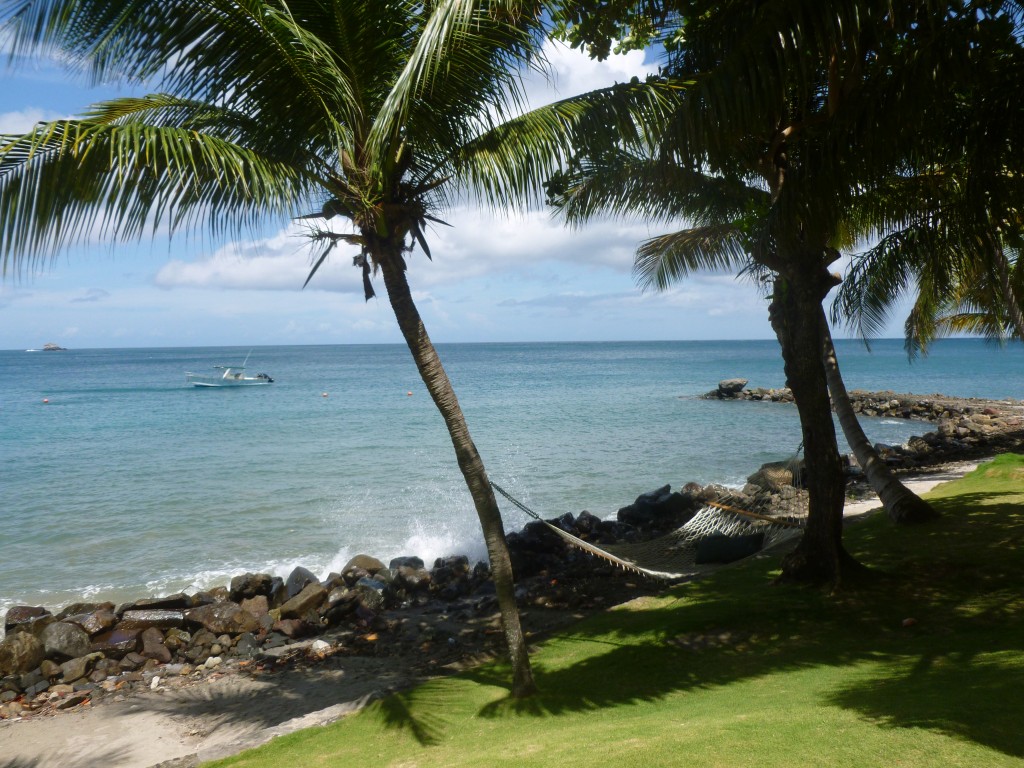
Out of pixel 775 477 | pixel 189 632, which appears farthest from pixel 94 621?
pixel 775 477

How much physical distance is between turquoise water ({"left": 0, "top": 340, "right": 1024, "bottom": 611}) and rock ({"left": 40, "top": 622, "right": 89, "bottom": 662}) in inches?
91.4

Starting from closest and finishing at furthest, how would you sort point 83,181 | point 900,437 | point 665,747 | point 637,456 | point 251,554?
point 665,747
point 83,181
point 251,554
point 637,456
point 900,437

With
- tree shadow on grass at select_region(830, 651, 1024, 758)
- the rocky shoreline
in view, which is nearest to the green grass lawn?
tree shadow on grass at select_region(830, 651, 1024, 758)

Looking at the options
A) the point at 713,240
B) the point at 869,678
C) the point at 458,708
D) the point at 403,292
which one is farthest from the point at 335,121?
the point at 713,240

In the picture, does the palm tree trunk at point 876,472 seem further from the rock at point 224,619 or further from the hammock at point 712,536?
the rock at point 224,619

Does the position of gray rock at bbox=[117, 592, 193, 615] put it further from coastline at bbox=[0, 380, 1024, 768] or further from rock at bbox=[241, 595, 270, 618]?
rock at bbox=[241, 595, 270, 618]

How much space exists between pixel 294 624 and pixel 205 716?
2.01 metres

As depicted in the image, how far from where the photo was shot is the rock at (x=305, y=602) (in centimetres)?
767

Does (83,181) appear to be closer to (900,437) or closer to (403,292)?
(403,292)

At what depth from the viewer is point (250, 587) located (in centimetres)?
845

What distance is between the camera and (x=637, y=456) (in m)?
18.4

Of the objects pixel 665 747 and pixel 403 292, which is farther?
pixel 403 292

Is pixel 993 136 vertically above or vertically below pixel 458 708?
above

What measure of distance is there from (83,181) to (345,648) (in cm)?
451
